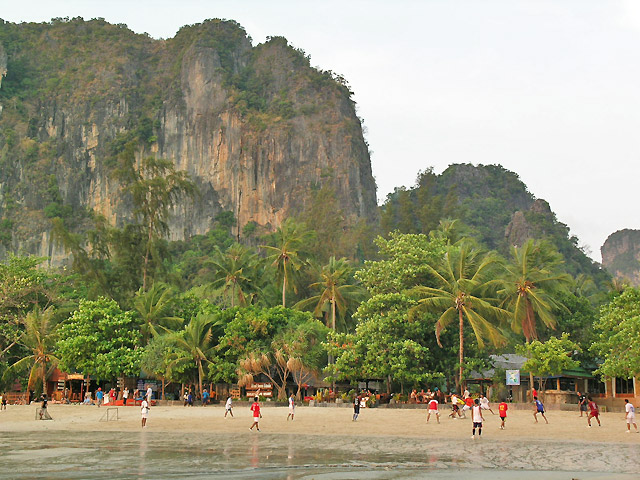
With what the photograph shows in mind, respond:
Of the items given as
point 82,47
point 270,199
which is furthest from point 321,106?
point 82,47

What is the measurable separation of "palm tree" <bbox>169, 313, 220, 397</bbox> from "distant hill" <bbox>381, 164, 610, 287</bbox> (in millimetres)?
39814

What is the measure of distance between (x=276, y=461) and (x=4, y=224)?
98.5 metres

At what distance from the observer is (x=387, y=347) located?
1517 inches

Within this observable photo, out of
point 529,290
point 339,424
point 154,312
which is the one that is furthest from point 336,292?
point 339,424

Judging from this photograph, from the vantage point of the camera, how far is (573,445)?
20125 millimetres

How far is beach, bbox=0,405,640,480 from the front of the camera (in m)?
14.8

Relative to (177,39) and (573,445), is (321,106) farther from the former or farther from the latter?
(573,445)

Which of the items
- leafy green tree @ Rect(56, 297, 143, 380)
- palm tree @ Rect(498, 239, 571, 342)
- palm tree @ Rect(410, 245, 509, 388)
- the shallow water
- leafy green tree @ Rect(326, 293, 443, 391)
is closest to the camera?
the shallow water

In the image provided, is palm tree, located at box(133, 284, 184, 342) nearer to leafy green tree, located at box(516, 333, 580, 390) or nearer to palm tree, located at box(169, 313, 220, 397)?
palm tree, located at box(169, 313, 220, 397)

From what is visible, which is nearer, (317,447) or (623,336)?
(317,447)

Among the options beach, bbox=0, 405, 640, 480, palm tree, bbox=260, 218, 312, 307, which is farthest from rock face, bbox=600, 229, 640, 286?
beach, bbox=0, 405, 640, 480

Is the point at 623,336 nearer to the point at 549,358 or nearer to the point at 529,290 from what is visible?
the point at 549,358

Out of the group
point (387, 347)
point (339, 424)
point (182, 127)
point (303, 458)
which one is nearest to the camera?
point (303, 458)

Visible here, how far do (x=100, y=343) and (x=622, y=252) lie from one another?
132987 millimetres
